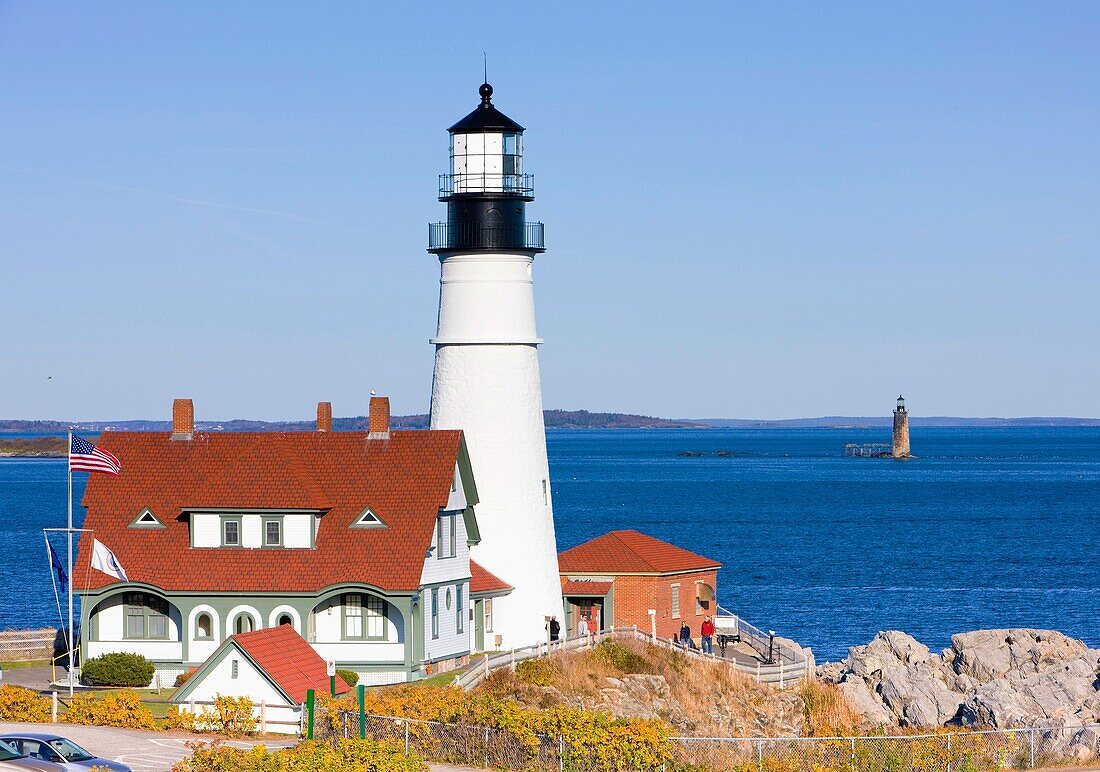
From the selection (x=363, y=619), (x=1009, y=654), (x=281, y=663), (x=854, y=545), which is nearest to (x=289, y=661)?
(x=281, y=663)

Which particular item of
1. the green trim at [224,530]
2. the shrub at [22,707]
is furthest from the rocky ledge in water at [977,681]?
the shrub at [22,707]

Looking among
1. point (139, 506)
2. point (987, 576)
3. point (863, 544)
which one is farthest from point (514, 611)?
point (863, 544)

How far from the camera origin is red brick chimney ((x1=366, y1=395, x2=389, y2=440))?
40.9m

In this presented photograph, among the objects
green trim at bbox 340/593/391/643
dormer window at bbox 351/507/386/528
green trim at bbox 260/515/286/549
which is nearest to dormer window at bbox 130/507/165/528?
green trim at bbox 260/515/286/549

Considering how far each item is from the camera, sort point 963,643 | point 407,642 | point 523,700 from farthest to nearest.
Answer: point 963,643 → point 407,642 → point 523,700

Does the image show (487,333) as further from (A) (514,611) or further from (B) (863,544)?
(B) (863,544)

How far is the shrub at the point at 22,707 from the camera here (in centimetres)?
3080

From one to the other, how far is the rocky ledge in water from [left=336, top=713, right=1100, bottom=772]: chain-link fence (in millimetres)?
7573

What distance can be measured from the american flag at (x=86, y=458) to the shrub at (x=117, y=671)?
5.02 metres

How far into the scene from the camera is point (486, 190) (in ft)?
138

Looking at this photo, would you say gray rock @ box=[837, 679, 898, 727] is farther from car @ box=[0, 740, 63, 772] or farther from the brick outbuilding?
car @ box=[0, 740, 63, 772]

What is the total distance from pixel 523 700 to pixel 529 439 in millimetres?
8940

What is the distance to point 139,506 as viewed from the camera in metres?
40.2

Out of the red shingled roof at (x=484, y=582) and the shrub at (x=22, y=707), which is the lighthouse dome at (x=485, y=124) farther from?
the shrub at (x=22, y=707)
